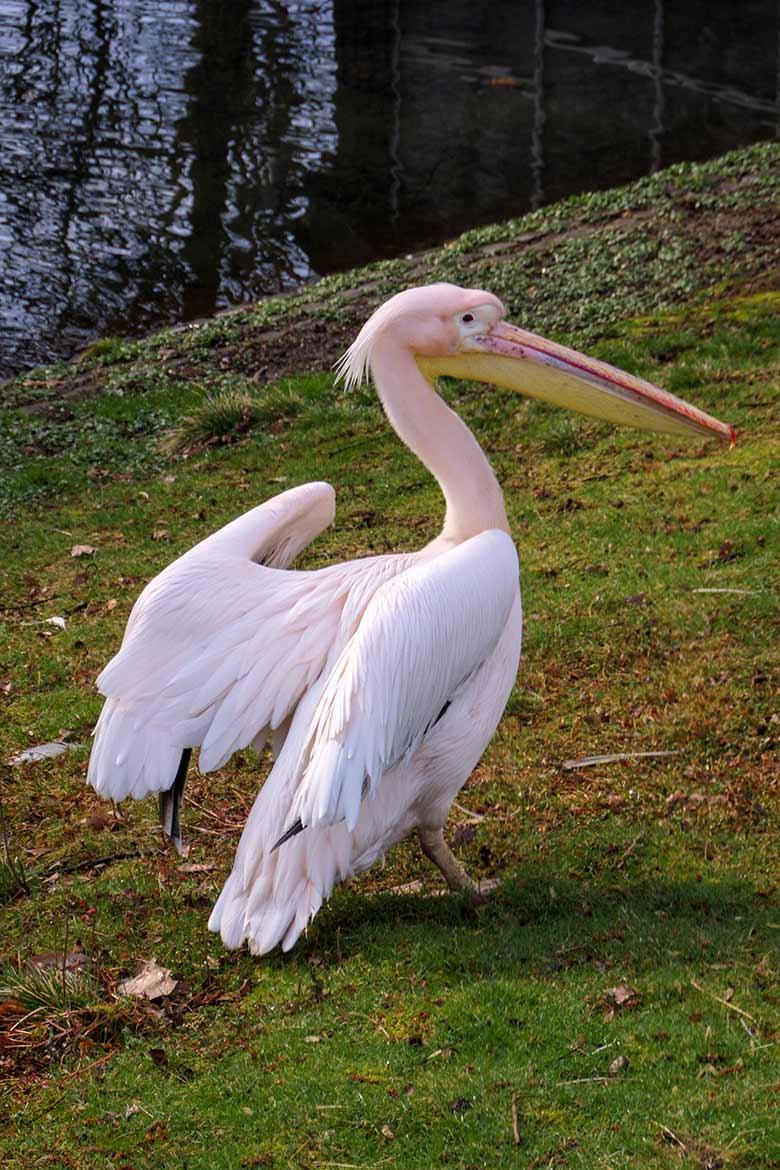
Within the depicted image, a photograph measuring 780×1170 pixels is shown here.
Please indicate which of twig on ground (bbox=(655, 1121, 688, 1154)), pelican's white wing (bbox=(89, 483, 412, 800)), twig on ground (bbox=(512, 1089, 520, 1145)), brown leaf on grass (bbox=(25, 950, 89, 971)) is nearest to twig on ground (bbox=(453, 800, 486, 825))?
pelican's white wing (bbox=(89, 483, 412, 800))

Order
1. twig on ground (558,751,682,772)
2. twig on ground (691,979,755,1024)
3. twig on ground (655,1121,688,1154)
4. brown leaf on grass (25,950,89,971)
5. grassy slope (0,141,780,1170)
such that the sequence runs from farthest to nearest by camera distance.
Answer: twig on ground (558,751,682,772)
brown leaf on grass (25,950,89,971)
twig on ground (691,979,755,1024)
grassy slope (0,141,780,1170)
twig on ground (655,1121,688,1154)

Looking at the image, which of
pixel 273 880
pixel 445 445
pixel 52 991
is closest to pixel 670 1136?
pixel 273 880

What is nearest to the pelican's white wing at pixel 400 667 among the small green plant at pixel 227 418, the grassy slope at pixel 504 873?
the grassy slope at pixel 504 873

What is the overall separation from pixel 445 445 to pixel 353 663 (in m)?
0.92

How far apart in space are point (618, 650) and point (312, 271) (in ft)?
25.3

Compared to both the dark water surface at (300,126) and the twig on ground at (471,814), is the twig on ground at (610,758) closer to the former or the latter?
the twig on ground at (471,814)

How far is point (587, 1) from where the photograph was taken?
855 inches

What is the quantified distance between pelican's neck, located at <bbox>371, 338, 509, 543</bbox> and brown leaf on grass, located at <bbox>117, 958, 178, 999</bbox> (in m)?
1.43

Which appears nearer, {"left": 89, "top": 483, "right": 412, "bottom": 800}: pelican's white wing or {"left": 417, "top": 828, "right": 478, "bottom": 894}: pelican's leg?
{"left": 89, "top": 483, "right": 412, "bottom": 800}: pelican's white wing

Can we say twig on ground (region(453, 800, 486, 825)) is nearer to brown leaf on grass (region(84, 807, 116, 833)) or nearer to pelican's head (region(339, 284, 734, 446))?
brown leaf on grass (region(84, 807, 116, 833))

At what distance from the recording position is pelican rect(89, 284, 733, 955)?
306 cm

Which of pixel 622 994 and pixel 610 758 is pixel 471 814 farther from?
pixel 622 994

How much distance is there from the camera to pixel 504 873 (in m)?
3.61

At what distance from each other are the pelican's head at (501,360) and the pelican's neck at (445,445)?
0.06 meters
